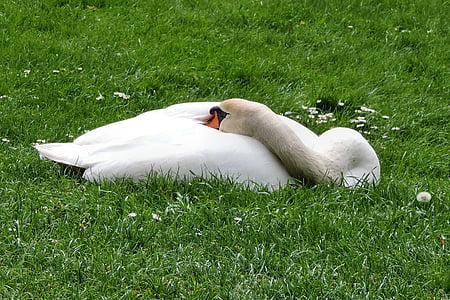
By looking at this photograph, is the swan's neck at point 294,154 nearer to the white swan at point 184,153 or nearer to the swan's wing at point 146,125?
the white swan at point 184,153

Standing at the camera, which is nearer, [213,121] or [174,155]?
[174,155]

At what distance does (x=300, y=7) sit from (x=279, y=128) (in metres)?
4.38

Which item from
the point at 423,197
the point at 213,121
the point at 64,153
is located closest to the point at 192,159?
the point at 213,121

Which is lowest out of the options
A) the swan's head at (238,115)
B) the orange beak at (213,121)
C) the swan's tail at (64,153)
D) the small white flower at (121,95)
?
the small white flower at (121,95)

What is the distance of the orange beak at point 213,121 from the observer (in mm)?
5262

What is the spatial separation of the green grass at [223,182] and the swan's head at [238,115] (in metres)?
0.52

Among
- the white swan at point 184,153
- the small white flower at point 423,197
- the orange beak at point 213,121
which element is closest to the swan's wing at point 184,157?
the white swan at point 184,153

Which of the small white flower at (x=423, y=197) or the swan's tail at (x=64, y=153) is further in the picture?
the swan's tail at (x=64, y=153)

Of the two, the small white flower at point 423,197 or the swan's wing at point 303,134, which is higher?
the swan's wing at point 303,134

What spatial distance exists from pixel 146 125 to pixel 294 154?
1.05 metres

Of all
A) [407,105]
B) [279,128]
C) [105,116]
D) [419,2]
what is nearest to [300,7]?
[419,2]

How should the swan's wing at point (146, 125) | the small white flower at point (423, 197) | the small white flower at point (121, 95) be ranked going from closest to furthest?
the small white flower at point (423, 197) → the swan's wing at point (146, 125) → the small white flower at point (121, 95)

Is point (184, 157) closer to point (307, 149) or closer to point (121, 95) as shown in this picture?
point (307, 149)

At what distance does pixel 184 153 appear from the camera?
467 cm
